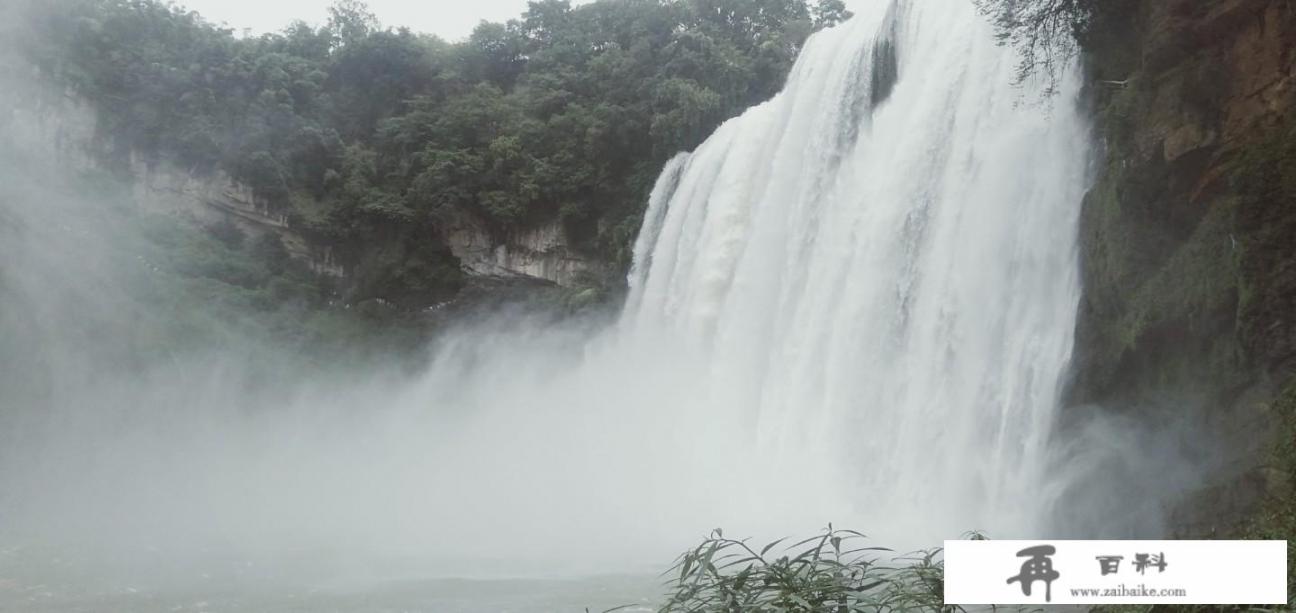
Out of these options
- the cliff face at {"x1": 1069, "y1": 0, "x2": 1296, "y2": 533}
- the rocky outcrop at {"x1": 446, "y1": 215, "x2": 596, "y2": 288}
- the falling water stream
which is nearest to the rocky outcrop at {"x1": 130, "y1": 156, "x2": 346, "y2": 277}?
the falling water stream

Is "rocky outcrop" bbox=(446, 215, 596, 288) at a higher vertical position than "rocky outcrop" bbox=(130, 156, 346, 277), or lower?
lower

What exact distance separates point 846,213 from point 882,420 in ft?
12.3

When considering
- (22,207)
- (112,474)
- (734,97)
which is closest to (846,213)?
(734,97)

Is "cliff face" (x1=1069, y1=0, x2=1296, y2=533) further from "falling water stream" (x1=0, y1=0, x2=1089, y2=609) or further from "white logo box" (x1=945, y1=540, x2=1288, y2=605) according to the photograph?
"white logo box" (x1=945, y1=540, x2=1288, y2=605)

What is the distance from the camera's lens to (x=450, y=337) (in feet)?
95.9

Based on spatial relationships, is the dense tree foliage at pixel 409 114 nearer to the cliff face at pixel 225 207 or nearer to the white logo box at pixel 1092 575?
the cliff face at pixel 225 207

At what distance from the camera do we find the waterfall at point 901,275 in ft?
37.1

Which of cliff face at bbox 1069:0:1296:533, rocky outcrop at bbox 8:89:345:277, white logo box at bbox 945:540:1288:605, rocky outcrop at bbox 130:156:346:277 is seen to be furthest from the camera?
rocky outcrop at bbox 130:156:346:277

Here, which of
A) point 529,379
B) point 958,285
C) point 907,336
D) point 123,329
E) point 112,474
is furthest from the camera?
point 529,379

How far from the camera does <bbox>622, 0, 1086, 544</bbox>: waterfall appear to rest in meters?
11.3

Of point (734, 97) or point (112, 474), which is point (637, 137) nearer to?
point (734, 97)

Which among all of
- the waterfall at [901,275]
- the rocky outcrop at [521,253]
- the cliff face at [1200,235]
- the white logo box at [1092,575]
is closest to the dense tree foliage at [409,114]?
the rocky outcrop at [521,253]

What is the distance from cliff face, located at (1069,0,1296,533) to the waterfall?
91 centimetres

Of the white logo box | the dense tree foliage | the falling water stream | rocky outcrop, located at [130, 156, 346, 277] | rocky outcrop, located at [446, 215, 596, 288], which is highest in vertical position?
the dense tree foliage
